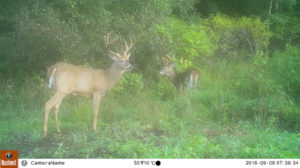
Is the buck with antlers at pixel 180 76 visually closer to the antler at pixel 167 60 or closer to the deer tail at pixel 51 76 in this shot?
the antler at pixel 167 60

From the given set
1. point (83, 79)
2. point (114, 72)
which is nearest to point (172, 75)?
point (114, 72)

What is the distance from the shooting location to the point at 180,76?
9.29m

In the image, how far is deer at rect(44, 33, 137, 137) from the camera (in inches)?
229

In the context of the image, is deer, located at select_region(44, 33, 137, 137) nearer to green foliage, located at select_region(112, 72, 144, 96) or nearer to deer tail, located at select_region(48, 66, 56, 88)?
deer tail, located at select_region(48, 66, 56, 88)

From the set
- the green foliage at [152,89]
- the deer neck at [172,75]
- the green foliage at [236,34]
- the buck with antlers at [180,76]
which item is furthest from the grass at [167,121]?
the green foliage at [236,34]

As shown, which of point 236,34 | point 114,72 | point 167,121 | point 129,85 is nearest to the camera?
point 167,121

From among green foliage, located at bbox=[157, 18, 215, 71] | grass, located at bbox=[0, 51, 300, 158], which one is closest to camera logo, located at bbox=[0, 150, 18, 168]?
grass, located at bbox=[0, 51, 300, 158]

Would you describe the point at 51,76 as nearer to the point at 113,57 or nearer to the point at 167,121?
the point at 113,57

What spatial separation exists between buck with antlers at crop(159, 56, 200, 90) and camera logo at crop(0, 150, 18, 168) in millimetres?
4774

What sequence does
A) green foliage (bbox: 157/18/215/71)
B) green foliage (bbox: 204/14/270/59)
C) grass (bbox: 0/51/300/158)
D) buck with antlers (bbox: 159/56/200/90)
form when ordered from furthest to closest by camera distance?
green foliage (bbox: 204/14/270/59), buck with antlers (bbox: 159/56/200/90), green foliage (bbox: 157/18/215/71), grass (bbox: 0/51/300/158)

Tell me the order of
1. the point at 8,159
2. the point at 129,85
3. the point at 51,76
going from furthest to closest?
the point at 129,85 < the point at 51,76 < the point at 8,159

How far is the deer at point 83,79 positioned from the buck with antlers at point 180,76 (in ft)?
5.91

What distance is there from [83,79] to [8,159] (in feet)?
8.24

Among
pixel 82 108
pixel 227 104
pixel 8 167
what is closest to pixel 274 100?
pixel 227 104
